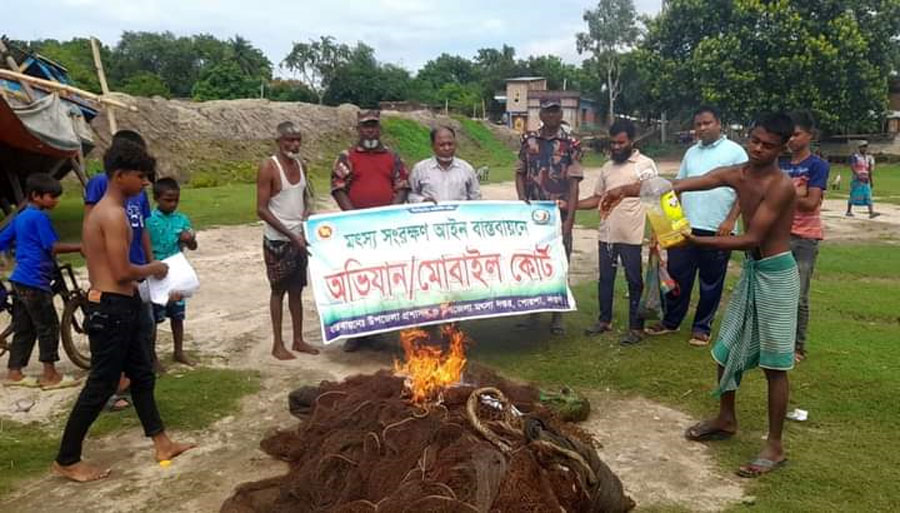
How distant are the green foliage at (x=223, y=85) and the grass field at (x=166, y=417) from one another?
139 ft

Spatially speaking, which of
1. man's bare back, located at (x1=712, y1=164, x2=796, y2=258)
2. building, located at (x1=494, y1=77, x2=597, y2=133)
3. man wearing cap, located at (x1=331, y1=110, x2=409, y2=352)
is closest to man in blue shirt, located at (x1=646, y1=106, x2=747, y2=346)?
man's bare back, located at (x1=712, y1=164, x2=796, y2=258)

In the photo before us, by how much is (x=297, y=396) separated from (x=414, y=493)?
1.93 meters

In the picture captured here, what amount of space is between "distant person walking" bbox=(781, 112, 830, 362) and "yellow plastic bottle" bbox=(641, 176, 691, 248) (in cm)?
160

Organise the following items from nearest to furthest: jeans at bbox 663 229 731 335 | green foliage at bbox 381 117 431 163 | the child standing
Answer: the child standing → jeans at bbox 663 229 731 335 → green foliage at bbox 381 117 431 163

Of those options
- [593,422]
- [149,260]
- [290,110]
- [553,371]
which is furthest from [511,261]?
[290,110]

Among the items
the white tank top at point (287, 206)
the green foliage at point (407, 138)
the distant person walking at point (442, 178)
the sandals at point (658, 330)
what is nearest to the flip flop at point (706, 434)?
the sandals at point (658, 330)

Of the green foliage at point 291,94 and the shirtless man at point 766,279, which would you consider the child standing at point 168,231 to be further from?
the green foliage at point 291,94

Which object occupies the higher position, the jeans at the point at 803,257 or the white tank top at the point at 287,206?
the white tank top at the point at 287,206

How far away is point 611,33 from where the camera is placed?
50719 mm

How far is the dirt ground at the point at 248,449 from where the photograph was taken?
3.76 m

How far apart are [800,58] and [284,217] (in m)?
28.6

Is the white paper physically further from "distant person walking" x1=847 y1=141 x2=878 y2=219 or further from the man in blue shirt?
"distant person walking" x1=847 y1=141 x2=878 y2=219

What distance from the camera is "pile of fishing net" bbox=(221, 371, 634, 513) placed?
3100mm

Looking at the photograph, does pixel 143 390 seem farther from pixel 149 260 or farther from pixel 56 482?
pixel 149 260
